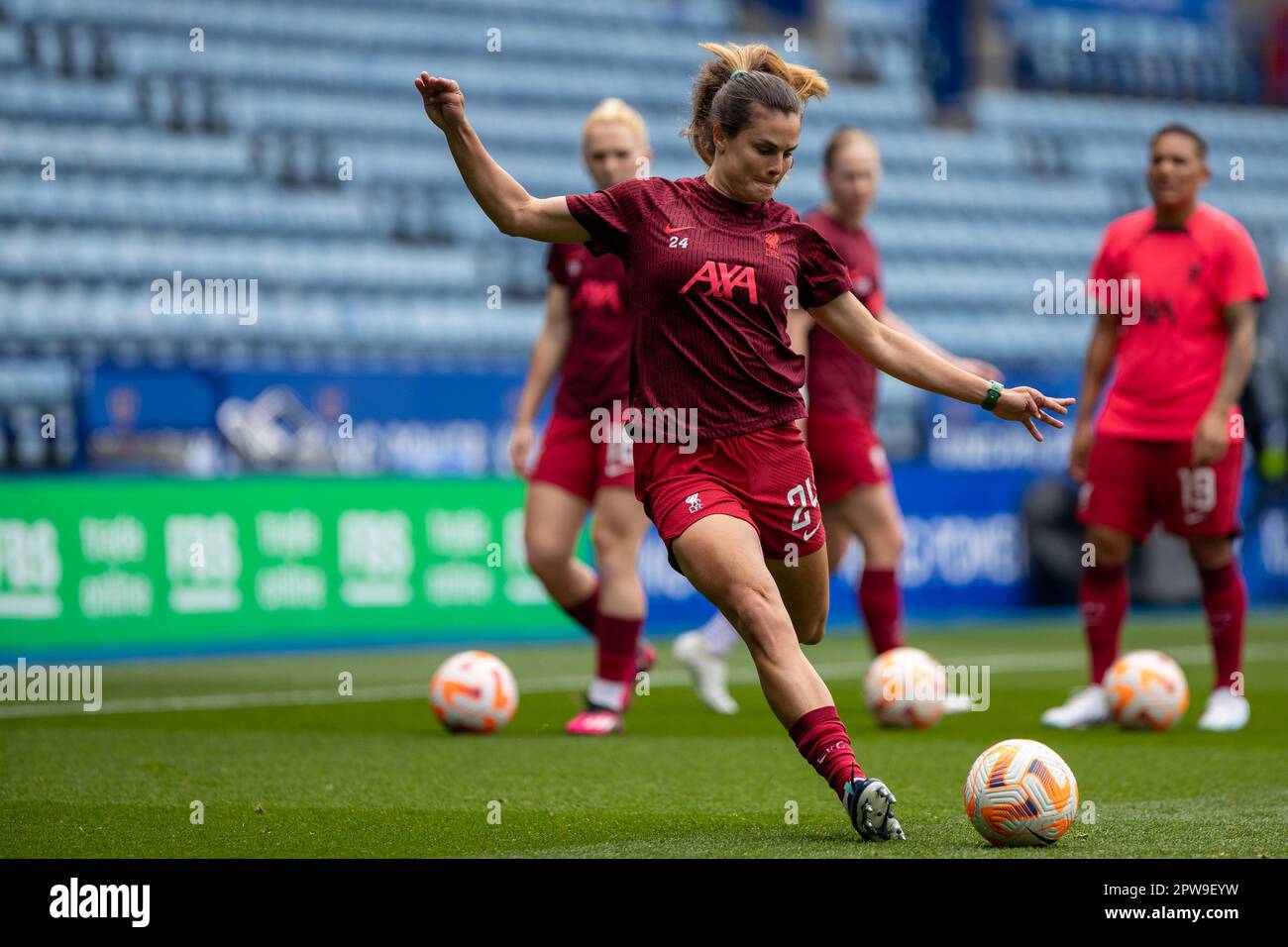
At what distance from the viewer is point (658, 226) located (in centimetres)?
524

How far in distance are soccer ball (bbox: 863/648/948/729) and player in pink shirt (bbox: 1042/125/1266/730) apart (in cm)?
54

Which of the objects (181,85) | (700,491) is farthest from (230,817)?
(181,85)

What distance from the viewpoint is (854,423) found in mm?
8430

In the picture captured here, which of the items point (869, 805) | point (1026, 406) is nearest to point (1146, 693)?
point (1026, 406)

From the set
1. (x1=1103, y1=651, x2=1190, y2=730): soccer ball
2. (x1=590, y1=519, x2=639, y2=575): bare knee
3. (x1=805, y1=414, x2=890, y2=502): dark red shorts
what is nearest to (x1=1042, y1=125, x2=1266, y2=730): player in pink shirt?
(x1=1103, y1=651, x2=1190, y2=730): soccer ball

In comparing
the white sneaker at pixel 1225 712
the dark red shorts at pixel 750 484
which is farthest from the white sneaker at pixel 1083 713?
the dark red shorts at pixel 750 484

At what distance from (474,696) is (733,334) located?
2910 mm

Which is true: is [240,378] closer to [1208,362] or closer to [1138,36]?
[1208,362]

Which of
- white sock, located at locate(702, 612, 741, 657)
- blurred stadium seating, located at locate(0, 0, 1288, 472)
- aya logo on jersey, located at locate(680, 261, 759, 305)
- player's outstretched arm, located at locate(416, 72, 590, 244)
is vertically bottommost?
white sock, located at locate(702, 612, 741, 657)

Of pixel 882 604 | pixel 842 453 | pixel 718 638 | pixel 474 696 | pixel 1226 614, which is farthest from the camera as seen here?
pixel 718 638

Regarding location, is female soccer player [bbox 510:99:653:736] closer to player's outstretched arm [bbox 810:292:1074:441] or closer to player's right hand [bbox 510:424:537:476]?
player's right hand [bbox 510:424:537:476]

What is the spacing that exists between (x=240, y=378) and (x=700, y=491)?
25.9ft

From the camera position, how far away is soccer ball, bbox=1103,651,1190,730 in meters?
7.90

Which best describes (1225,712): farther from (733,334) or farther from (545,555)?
(733,334)
